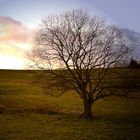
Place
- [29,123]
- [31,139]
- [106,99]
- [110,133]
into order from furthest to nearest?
1. [106,99]
2. [29,123]
3. [110,133]
4. [31,139]

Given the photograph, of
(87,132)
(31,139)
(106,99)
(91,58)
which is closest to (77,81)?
(91,58)

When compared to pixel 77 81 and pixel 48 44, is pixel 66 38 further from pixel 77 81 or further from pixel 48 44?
pixel 77 81

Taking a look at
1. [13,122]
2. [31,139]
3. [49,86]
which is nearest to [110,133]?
[31,139]

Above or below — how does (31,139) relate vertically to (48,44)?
below

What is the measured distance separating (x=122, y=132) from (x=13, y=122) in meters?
8.49

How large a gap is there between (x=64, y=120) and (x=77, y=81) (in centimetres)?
415

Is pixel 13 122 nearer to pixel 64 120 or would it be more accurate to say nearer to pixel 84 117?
pixel 64 120

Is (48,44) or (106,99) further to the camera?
(106,99)

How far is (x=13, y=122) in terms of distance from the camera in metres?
26.8

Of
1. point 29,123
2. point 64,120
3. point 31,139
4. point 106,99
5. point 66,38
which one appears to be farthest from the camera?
point 106,99

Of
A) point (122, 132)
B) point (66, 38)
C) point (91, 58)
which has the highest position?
point (66, 38)

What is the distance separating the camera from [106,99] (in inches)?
2157

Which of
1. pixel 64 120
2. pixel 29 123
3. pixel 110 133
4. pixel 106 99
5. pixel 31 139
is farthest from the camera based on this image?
pixel 106 99

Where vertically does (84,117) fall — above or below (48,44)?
below
